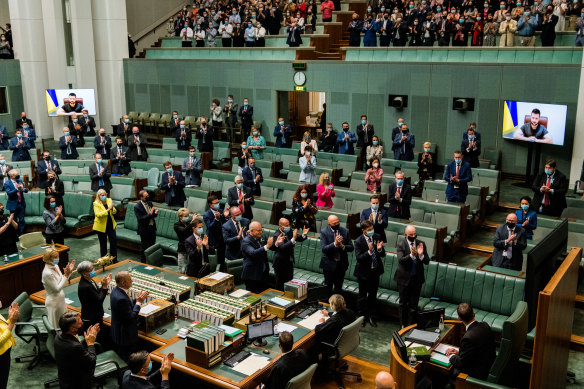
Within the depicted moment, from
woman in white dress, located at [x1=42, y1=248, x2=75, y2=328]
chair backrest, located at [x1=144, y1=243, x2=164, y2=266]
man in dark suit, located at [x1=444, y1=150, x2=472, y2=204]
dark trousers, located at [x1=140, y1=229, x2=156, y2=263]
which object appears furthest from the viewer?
man in dark suit, located at [x1=444, y1=150, x2=472, y2=204]

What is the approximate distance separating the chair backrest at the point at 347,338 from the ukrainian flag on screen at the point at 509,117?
1014 centimetres

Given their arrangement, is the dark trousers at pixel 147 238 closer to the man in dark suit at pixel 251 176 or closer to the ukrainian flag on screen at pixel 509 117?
the man in dark suit at pixel 251 176

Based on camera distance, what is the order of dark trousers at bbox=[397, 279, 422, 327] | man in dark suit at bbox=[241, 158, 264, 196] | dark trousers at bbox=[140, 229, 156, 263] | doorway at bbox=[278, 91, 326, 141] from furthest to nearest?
1. doorway at bbox=[278, 91, 326, 141]
2. man in dark suit at bbox=[241, 158, 264, 196]
3. dark trousers at bbox=[140, 229, 156, 263]
4. dark trousers at bbox=[397, 279, 422, 327]

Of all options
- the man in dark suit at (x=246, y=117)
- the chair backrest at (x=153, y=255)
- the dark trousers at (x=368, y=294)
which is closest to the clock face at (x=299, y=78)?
the man in dark suit at (x=246, y=117)

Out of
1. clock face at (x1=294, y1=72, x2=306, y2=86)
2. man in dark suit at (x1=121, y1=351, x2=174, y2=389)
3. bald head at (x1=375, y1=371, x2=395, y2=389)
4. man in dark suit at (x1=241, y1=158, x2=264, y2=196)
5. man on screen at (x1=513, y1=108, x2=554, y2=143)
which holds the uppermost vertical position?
clock face at (x1=294, y1=72, x2=306, y2=86)

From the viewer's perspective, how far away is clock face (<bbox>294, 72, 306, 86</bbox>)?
65.7ft

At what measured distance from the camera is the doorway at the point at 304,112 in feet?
77.1

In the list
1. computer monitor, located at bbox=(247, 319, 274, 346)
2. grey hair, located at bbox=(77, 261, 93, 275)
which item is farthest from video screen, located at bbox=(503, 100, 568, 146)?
grey hair, located at bbox=(77, 261, 93, 275)

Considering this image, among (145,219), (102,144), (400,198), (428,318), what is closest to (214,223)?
(145,219)

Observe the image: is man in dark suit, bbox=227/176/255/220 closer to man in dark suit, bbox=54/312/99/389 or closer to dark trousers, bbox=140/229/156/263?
dark trousers, bbox=140/229/156/263

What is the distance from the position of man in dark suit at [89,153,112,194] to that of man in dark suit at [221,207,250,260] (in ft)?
18.2

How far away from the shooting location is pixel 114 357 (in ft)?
24.5

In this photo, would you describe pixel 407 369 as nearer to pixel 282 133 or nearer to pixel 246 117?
pixel 282 133

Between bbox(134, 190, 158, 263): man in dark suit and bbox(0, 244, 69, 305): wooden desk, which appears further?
bbox(134, 190, 158, 263): man in dark suit
